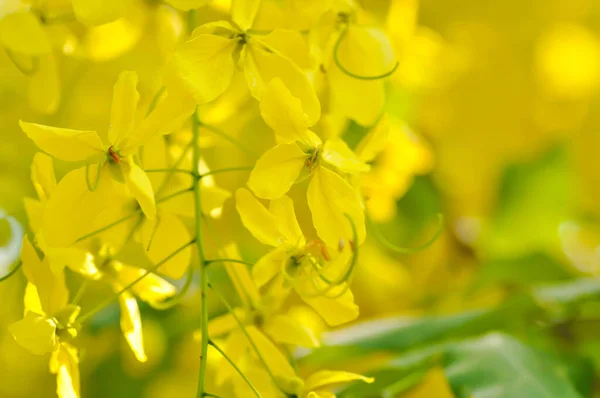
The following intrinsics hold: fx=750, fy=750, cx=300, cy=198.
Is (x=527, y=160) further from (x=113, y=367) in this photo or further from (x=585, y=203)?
(x=113, y=367)

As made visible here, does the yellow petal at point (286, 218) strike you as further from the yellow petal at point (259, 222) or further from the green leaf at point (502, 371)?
the green leaf at point (502, 371)

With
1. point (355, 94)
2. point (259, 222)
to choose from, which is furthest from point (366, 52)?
point (259, 222)

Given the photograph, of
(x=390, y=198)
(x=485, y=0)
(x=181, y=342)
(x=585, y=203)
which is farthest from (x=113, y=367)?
(x=485, y=0)

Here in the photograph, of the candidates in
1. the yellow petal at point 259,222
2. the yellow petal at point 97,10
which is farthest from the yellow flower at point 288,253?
the yellow petal at point 97,10

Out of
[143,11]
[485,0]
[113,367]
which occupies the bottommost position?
[113,367]

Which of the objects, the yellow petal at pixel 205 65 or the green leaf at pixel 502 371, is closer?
the yellow petal at pixel 205 65
